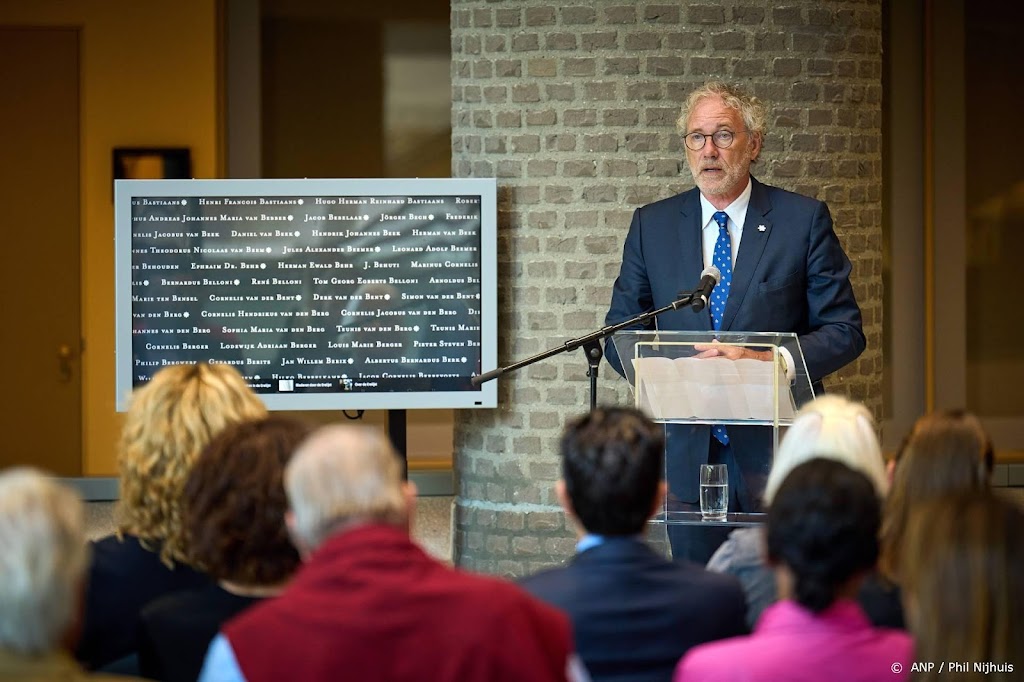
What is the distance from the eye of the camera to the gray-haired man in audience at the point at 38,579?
1.62 meters

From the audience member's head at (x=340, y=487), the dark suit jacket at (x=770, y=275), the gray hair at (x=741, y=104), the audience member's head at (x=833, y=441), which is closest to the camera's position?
the audience member's head at (x=340, y=487)

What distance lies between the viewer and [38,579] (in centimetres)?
164

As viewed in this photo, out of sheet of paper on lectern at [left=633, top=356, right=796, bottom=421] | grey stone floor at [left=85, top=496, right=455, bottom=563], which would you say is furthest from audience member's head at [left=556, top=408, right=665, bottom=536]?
grey stone floor at [left=85, top=496, right=455, bottom=563]

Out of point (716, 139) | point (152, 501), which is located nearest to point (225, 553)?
point (152, 501)

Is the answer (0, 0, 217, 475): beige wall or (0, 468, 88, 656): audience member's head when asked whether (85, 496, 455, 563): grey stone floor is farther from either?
(0, 468, 88, 656): audience member's head

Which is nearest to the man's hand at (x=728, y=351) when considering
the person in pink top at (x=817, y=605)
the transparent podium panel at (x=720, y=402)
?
the transparent podium panel at (x=720, y=402)

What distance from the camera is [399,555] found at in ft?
6.07

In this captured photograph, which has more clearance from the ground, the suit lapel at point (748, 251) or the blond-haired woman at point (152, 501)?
the suit lapel at point (748, 251)

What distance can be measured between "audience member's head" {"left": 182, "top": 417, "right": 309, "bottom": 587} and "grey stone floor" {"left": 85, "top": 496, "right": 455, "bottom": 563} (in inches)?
155

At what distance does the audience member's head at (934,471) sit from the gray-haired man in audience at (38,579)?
136 cm

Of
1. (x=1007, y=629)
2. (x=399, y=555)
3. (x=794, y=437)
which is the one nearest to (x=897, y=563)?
(x=794, y=437)

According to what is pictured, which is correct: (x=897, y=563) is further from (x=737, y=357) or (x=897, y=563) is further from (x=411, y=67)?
(x=411, y=67)

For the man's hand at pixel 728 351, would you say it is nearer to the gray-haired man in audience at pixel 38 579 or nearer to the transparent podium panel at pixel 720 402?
the transparent podium panel at pixel 720 402

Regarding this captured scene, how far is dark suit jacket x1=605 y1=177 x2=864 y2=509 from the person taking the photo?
3979 millimetres
